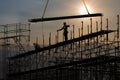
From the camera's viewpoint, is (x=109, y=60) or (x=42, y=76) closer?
(x=109, y=60)

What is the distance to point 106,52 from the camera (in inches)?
1024

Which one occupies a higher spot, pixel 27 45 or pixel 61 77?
pixel 27 45

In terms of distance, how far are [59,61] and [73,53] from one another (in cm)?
207

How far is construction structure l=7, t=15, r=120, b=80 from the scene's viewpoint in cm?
2375

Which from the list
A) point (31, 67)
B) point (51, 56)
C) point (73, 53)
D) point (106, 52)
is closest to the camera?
point (106, 52)

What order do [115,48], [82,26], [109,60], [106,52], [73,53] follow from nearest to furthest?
[109,60], [115,48], [106,52], [82,26], [73,53]

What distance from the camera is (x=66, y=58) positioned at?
1244 inches

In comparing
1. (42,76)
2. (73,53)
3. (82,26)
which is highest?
(82,26)

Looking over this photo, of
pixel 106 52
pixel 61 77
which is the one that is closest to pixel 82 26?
pixel 106 52

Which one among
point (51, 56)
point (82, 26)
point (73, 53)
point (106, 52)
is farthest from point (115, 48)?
point (51, 56)

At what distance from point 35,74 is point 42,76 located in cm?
109

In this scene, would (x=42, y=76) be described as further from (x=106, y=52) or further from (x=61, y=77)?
(x=106, y=52)

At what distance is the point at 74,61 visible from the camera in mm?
25328

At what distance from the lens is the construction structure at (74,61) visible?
77.9 ft
